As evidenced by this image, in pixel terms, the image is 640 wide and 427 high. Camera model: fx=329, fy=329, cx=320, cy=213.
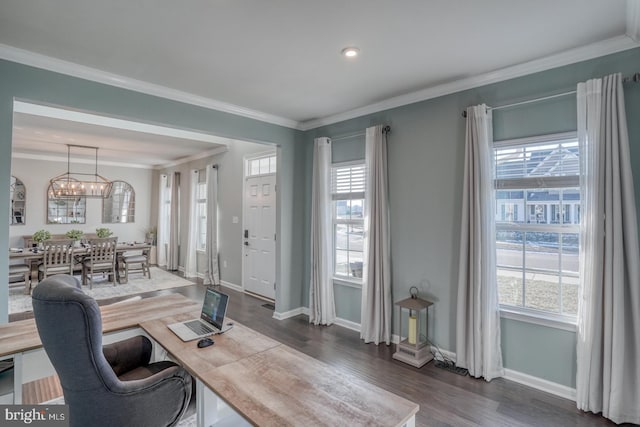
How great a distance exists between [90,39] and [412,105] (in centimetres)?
290

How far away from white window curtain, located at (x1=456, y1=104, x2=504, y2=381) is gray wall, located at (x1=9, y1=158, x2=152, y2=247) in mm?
8060

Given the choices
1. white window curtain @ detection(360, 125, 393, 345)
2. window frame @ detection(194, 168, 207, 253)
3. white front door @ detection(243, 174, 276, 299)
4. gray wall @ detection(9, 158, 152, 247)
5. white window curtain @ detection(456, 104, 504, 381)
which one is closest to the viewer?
white window curtain @ detection(456, 104, 504, 381)

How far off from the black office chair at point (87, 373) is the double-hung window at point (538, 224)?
2802 mm

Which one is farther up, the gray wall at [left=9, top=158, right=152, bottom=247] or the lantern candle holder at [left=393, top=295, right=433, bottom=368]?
the gray wall at [left=9, top=158, right=152, bottom=247]

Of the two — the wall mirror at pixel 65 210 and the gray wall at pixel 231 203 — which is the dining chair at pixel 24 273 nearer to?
the wall mirror at pixel 65 210

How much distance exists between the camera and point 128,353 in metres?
2.11

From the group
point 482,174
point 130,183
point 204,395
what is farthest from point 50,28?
point 130,183

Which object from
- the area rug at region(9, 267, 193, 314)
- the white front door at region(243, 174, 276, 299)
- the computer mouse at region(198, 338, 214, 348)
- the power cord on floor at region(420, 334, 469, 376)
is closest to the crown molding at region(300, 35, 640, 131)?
the white front door at region(243, 174, 276, 299)

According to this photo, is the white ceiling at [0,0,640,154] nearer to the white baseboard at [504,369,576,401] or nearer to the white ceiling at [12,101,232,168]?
the white ceiling at [12,101,232,168]

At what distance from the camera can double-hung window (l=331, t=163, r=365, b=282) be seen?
416 centimetres

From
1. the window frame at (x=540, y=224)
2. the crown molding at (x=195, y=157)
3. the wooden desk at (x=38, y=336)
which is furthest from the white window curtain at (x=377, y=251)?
the crown molding at (x=195, y=157)

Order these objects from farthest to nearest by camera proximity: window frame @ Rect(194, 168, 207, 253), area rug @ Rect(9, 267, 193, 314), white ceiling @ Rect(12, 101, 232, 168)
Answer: window frame @ Rect(194, 168, 207, 253), area rug @ Rect(9, 267, 193, 314), white ceiling @ Rect(12, 101, 232, 168)

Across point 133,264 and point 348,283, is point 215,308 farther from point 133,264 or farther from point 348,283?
point 133,264

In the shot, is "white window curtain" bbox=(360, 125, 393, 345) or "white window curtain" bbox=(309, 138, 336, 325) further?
"white window curtain" bbox=(309, 138, 336, 325)
